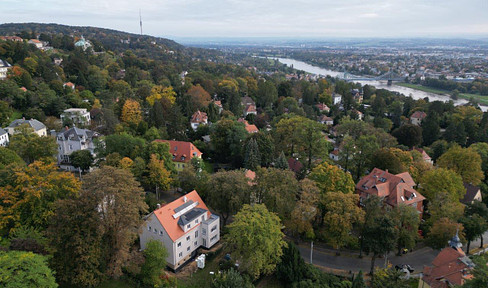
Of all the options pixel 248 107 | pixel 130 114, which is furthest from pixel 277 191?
pixel 248 107

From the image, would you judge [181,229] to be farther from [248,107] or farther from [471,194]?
[248,107]

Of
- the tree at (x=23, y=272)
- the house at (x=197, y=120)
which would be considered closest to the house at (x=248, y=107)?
the house at (x=197, y=120)

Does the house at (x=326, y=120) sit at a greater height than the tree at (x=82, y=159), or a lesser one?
lesser

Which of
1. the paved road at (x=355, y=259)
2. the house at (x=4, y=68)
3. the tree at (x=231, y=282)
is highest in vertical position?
the house at (x=4, y=68)

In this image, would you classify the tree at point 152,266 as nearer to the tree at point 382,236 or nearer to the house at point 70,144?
the tree at point 382,236

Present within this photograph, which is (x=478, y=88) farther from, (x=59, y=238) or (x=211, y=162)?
(x=59, y=238)

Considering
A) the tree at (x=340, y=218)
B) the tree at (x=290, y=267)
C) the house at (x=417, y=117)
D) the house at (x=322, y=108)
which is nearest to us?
the tree at (x=290, y=267)

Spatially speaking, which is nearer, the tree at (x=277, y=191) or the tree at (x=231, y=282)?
the tree at (x=231, y=282)

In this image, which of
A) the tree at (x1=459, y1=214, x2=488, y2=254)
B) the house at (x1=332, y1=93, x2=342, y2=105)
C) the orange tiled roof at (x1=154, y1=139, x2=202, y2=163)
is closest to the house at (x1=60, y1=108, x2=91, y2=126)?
the orange tiled roof at (x1=154, y1=139, x2=202, y2=163)
